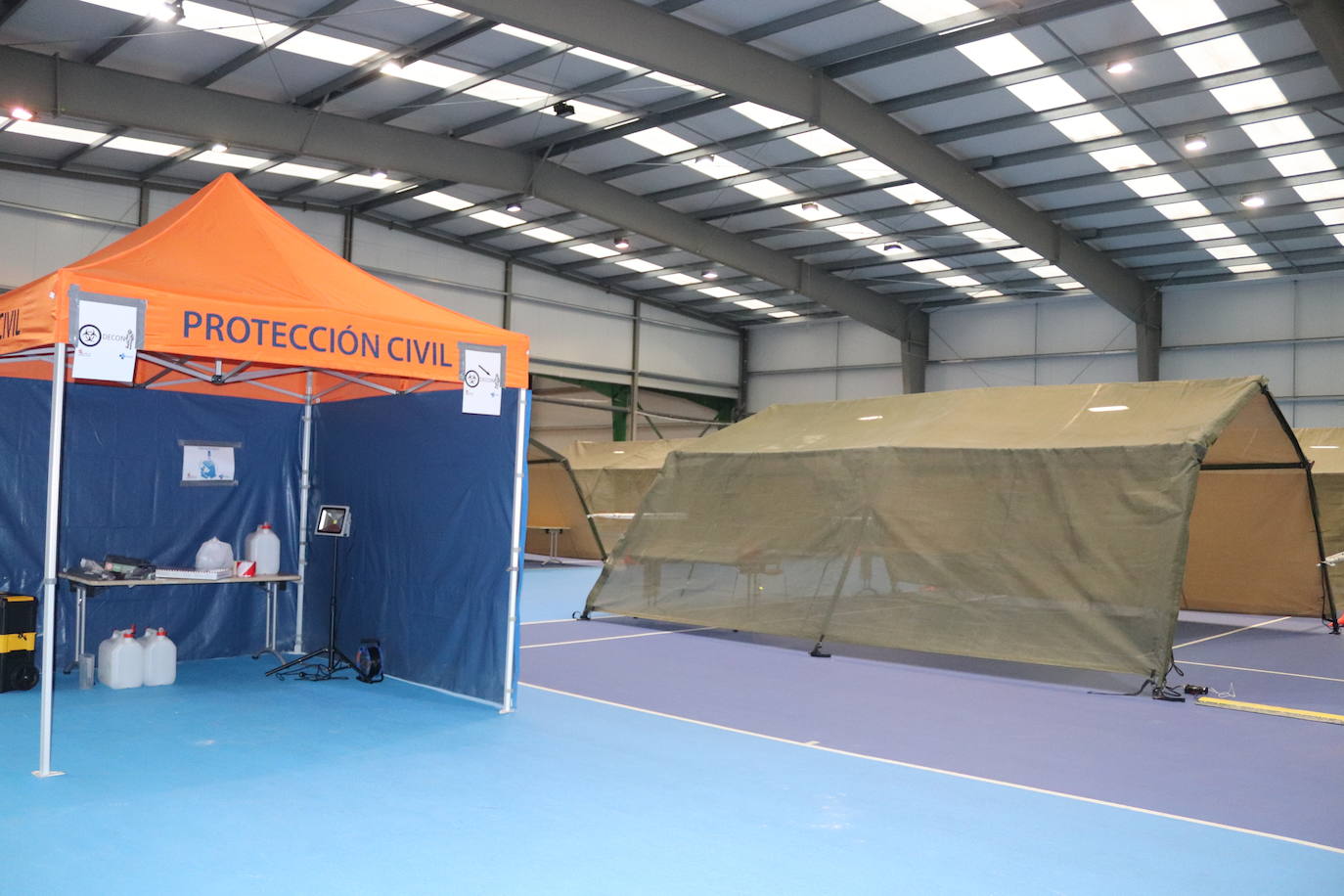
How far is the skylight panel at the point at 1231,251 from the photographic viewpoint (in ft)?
60.2

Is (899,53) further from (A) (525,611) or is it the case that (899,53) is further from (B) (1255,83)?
(A) (525,611)

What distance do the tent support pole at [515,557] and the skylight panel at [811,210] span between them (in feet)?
41.0

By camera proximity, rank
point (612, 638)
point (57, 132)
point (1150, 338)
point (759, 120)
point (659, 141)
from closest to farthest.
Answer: point (612, 638) → point (759, 120) → point (57, 132) → point (659, 141) → point (1150, 338)

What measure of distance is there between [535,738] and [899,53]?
9.46 meters

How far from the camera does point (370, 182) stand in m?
18.1

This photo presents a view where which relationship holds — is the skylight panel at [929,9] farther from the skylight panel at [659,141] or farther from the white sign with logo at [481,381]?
the white sign with logo at [481,381]

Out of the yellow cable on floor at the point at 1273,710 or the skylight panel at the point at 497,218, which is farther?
the skylight panel at the point at 497,218

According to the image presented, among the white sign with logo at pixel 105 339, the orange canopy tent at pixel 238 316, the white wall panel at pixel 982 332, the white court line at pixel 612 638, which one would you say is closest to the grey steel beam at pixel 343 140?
the white wall panel at pixel 982 332

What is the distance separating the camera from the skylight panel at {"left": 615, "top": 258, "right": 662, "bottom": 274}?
72.9 ft

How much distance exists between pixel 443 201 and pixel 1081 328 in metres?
12.8

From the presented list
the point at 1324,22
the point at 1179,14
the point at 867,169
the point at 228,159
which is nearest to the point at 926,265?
the point at 867,169

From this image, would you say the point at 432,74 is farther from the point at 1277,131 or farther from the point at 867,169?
the point at 1277,131

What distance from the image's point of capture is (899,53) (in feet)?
39.5

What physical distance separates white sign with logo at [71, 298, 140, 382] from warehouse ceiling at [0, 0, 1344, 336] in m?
6.16
